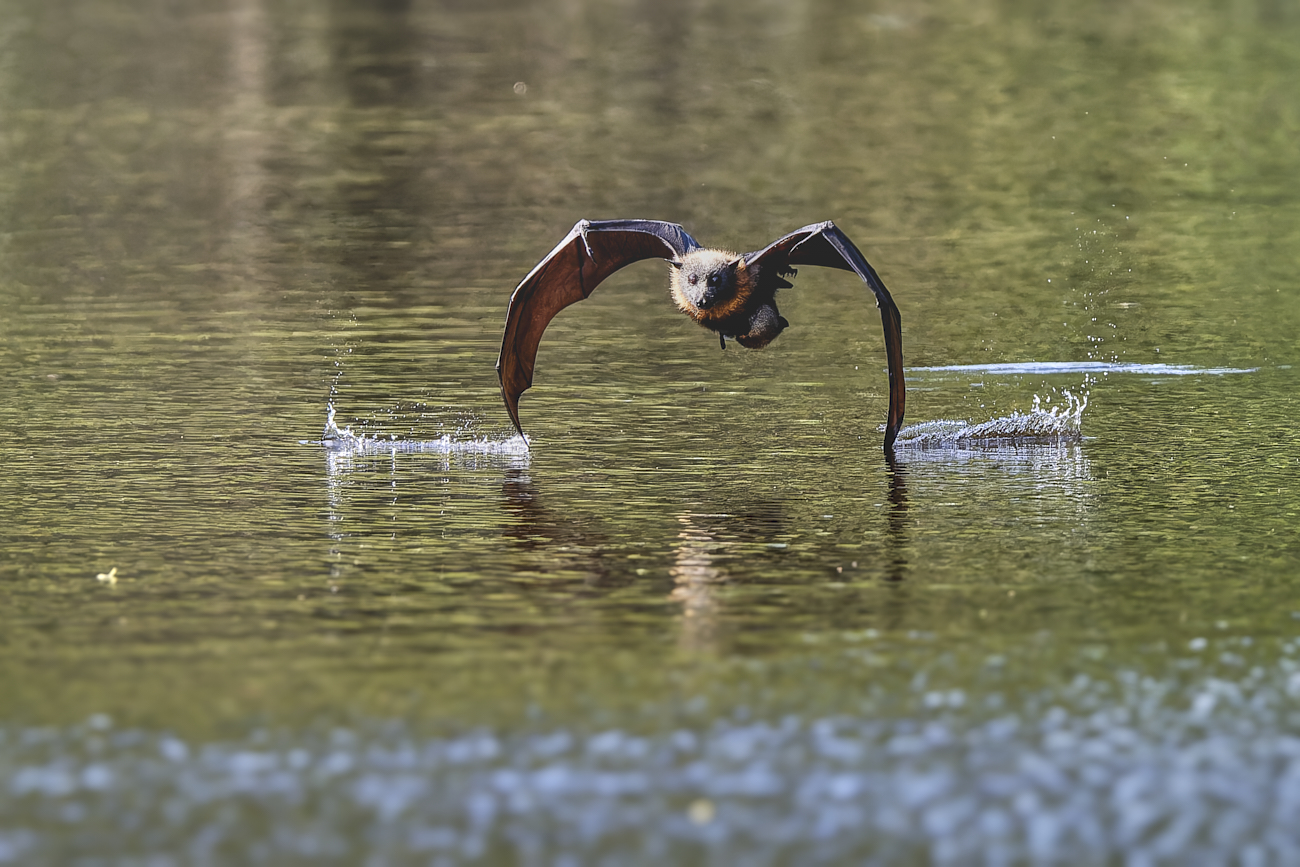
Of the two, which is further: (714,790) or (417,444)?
(417,444)

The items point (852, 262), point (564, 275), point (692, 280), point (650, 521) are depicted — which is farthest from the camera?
point (564, 275)

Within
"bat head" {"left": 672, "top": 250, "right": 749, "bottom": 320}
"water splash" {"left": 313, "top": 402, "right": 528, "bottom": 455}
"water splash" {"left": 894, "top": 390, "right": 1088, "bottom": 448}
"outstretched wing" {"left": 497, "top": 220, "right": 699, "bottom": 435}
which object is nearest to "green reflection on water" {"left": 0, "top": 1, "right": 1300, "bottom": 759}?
"water splash" {"left": 313, "top": 402, "right": 528, "bottom": 455}

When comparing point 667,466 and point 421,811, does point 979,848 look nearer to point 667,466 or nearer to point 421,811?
point 421,811

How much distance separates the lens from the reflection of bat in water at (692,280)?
45.6 feet

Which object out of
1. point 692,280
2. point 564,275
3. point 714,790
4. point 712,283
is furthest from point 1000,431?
point 714,790

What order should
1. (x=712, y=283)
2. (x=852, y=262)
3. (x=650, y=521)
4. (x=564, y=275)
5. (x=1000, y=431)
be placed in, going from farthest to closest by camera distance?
(x=564, y=275)
(x=1000, y=431)
(x=712, y=283)
(x=852, y=262)
(x=650, y=521)

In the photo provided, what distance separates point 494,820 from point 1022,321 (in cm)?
1342

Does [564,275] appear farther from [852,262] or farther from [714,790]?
[714,790]

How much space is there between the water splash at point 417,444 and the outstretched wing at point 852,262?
2.39 metres

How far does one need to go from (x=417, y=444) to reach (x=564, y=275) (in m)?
1.84

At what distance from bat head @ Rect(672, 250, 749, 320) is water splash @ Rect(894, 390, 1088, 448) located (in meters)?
1.68

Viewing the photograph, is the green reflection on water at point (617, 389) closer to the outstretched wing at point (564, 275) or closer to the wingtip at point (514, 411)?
the wingtip at point (514, 411)

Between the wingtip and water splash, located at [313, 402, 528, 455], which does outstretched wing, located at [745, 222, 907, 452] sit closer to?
the wingtip

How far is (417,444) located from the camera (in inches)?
591
